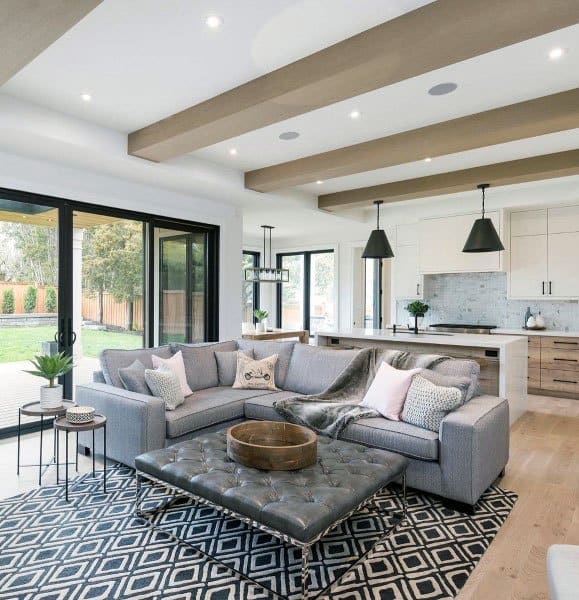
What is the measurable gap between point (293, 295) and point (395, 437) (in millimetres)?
6867

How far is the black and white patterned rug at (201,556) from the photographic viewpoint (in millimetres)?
1975

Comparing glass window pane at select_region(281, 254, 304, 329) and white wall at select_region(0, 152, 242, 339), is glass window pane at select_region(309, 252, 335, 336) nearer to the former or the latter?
glass window pane at select_region(281, 254, 304, 329)

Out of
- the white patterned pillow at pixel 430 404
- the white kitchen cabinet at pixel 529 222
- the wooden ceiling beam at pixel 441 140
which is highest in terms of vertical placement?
the wooden ceiling beam at pixel 441 140

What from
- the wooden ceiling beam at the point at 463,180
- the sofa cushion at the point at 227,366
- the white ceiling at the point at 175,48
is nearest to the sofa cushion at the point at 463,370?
the sofa cushion at the point at 227,366

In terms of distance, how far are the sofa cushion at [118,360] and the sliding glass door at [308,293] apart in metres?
5.30

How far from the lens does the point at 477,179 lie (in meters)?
5.14

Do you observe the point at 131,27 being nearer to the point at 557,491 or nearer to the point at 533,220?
the point at 557,491

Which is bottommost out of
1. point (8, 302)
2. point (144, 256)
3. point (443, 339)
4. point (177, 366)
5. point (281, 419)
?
point (281, 419)

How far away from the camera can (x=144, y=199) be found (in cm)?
516

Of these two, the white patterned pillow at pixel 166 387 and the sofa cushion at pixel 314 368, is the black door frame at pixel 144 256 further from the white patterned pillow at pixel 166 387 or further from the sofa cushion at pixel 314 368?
the sofa cushion at pixel 314 368

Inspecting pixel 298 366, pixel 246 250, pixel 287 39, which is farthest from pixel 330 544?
pixel 246 250

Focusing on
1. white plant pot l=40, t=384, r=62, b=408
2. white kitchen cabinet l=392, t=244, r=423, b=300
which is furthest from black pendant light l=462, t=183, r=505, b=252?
white plant pot l=40, t=384, r=62, b=408

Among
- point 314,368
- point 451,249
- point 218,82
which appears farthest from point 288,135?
point 451,249

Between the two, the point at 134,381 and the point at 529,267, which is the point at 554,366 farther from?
the point at 134,381
